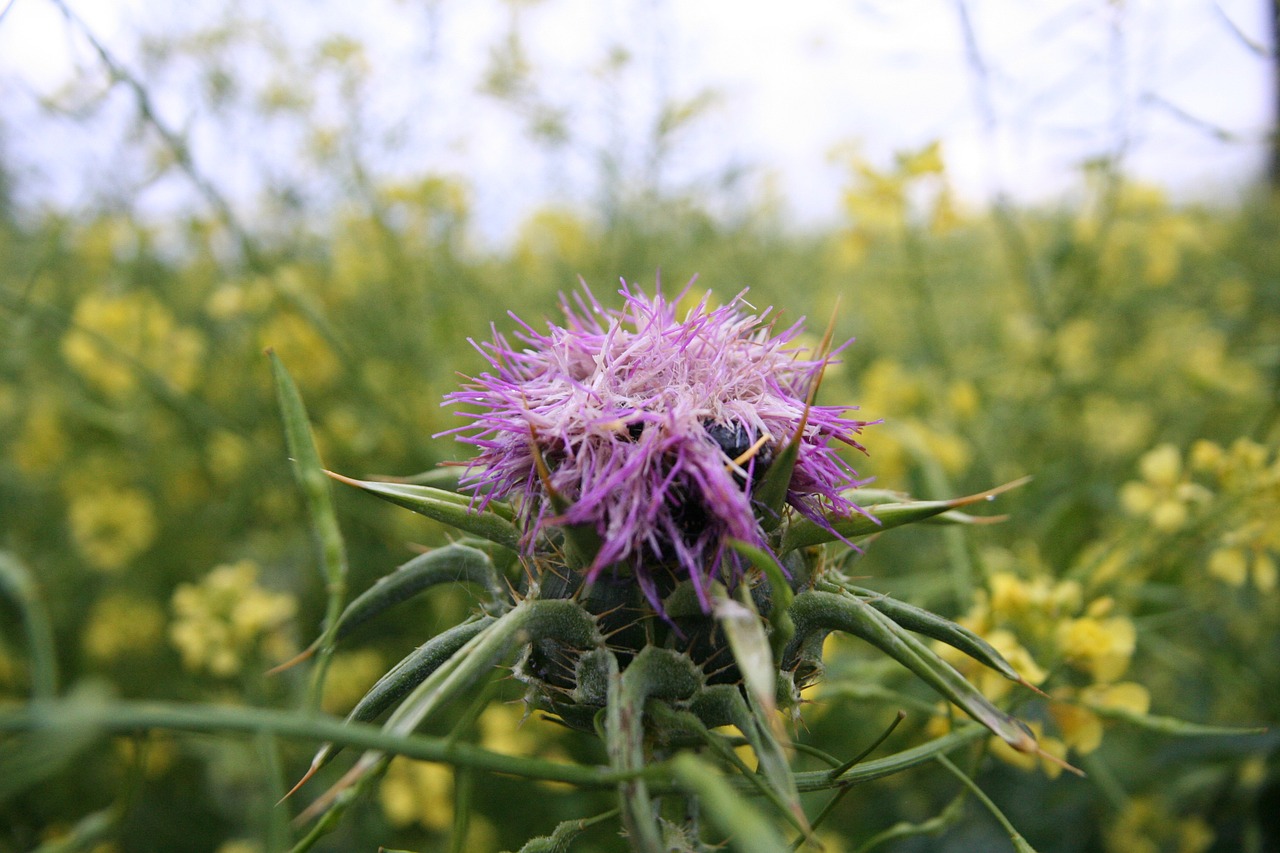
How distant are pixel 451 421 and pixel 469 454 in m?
0.21

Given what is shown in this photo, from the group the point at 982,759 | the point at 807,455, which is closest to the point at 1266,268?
the point at 982,759

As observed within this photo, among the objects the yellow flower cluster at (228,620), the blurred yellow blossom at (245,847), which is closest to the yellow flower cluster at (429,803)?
the blurred yellow blossom at (245,847)

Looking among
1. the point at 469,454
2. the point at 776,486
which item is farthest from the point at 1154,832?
the point at 469,454

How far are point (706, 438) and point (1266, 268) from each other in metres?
3.49

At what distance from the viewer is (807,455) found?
1.01 metres

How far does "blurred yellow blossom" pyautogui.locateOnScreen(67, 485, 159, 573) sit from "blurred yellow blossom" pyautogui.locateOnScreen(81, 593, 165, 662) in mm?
129

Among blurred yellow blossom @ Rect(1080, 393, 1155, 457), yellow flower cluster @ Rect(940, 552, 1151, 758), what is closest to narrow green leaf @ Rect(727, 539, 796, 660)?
yellow flower cluster @ Rect(940, 552, 1151, 758)

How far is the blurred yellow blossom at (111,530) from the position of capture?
2.82 meters

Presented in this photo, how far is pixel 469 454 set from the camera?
2545 millimetres

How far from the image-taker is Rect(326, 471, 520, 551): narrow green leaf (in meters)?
0.95

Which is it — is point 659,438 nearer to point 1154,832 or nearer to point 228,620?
point 228,620

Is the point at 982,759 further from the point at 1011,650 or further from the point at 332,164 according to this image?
the point at 332,164

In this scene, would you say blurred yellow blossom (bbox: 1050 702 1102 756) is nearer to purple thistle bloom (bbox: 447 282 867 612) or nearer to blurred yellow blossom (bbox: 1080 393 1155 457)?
purple thistle bloom (bbox: 447 282 867 612)

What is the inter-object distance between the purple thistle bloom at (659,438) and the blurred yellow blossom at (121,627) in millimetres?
2327
